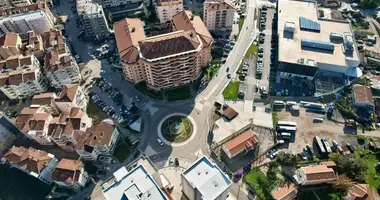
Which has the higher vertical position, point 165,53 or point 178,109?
point 165,53

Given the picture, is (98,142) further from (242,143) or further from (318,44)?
(318,44)

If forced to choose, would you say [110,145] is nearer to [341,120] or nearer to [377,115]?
[341,120]

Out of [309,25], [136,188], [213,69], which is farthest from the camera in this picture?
[309,25]

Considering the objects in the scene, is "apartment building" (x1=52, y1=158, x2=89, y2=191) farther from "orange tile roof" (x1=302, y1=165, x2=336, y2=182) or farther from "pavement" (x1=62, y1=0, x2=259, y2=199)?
"orange tile roof" (x1=302, y1=165, x2=336, y2=182)

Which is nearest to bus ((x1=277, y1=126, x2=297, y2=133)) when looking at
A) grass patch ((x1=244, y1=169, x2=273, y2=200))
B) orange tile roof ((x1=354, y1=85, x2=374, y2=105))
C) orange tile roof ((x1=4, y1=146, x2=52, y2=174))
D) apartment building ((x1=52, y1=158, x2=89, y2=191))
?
grass patch ((x1=244, y1=169, x2=273, y2=200))

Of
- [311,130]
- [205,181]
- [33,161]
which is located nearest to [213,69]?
[311,130]

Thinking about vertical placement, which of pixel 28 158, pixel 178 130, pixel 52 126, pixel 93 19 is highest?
pixel 93 19

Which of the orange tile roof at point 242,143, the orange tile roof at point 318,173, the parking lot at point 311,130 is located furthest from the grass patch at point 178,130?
the orange tile roof at point 318,173
